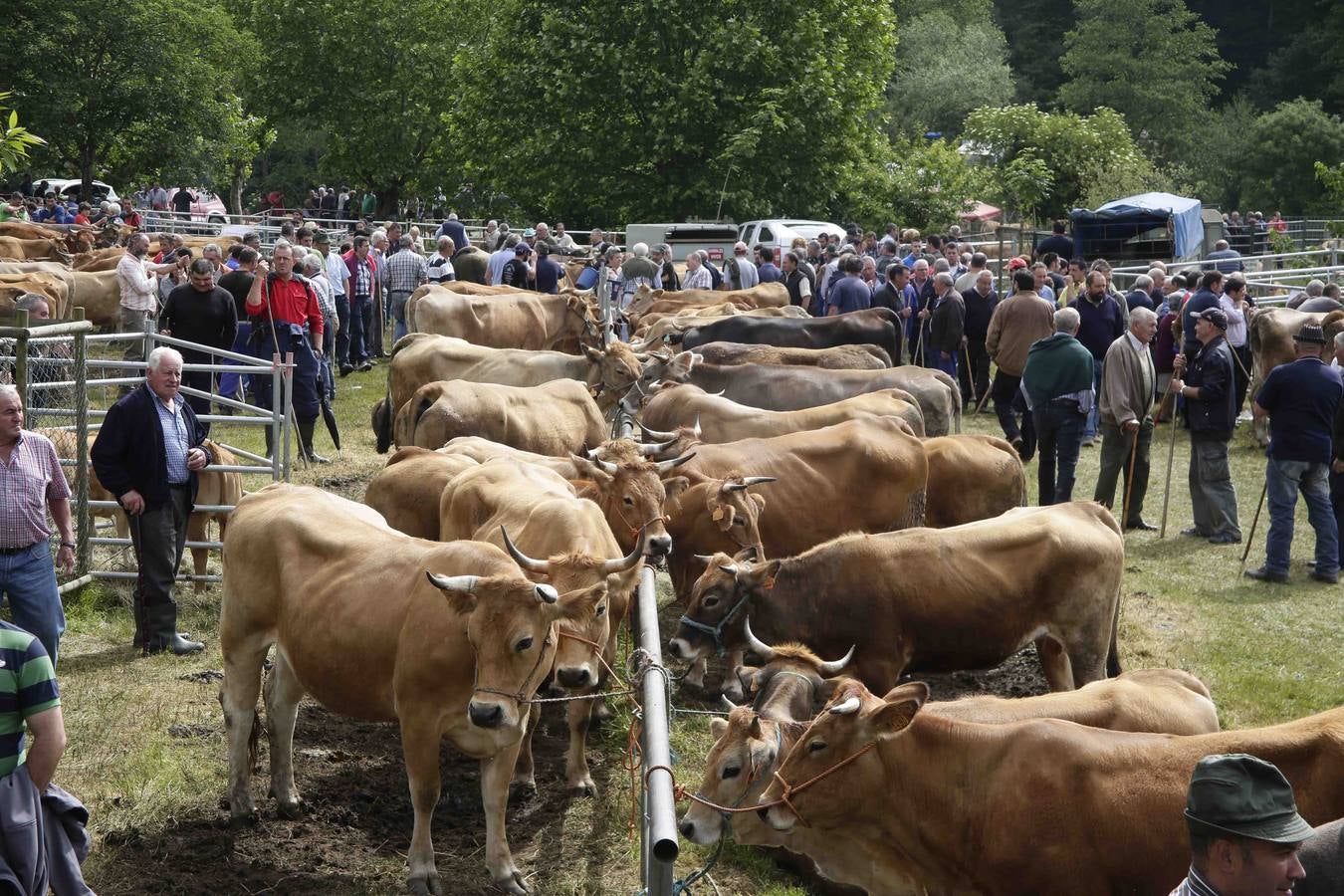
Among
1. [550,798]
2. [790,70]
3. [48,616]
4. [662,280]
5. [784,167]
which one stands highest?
[790,70]

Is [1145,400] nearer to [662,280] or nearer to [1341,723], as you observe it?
[1341,723]

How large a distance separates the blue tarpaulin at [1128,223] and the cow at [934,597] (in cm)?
2507

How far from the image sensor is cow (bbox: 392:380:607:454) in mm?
12391

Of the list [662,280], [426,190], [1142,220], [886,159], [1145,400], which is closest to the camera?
[1145,400]

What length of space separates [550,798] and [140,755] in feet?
7.57

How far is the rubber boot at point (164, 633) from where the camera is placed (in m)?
9.54

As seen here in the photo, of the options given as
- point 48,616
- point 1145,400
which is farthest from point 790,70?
point 48,616

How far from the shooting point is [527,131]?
34.0 meters

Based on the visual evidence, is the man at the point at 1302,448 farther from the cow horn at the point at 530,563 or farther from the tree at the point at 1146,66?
the tree at the point at 1146,66

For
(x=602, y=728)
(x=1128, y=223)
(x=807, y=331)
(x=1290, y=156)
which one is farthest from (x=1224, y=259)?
(x=1290, y=156)

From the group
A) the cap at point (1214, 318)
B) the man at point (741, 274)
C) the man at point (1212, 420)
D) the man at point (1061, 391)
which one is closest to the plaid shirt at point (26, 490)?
the man at point (1061, 391)

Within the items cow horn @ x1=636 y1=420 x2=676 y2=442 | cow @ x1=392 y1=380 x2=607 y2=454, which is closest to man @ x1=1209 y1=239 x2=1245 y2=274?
cow @ x1=392 y1=380 x2=607 y2=454

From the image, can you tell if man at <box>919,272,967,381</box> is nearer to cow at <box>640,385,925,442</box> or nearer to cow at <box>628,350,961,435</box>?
cow at <box>628,350,961,435</box>

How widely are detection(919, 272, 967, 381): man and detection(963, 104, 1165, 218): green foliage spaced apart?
22230 mm
